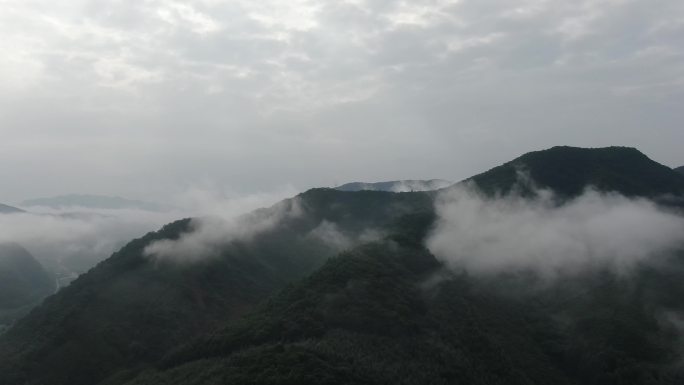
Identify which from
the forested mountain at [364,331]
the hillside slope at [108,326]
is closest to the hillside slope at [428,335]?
the forested mountain at [364,331]

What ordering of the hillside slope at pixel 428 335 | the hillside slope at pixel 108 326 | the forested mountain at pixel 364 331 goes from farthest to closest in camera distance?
the hillside slope at pixel 108 326 < the forested mountain at pixel 364 331 < the hillside slope at pixel 428 335

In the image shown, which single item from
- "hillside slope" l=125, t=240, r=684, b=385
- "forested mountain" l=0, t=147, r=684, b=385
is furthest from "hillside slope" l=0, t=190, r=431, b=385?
"hillside slope" l=125, t=240, r=684, b=385

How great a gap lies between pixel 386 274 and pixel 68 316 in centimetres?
9814

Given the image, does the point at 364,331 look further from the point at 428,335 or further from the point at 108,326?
the point at 108,326

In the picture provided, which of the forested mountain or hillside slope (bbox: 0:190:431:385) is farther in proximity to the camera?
hillside slope (bbox: 0:190:431:385)

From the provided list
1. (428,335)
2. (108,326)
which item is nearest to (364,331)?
(428,335)

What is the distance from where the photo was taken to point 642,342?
150 m

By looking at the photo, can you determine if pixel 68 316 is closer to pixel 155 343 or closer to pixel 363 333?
pixel 155 343

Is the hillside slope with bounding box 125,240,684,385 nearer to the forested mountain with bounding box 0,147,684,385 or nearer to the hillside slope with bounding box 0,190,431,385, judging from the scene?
the forested mountain with bounding box 0,147,684,385

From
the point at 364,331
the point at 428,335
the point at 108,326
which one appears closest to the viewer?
the point at 364,331

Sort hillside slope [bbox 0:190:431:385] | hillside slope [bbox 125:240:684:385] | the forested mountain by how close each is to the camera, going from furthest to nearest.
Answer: hillside slope [bbox 0:190:431:385] < the forested mountain < hillside slope [bbox 125:240:684:385]

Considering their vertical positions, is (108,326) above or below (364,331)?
above

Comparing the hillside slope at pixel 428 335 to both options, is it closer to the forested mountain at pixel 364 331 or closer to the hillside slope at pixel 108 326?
the forested mountain at pixel 364 331

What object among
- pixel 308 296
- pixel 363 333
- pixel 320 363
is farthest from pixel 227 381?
pixel 308 296
